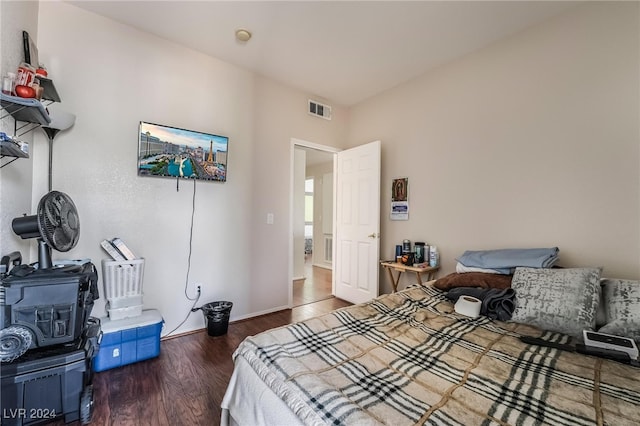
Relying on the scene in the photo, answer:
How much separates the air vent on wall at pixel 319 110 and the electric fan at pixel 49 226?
2.76 metres

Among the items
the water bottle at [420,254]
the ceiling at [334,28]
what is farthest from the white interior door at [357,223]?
the ceiling at [334,28]

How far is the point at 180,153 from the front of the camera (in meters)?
2.51

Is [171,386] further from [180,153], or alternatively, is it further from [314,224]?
[314,224]

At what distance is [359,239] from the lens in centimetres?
349

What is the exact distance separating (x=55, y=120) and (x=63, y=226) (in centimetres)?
90

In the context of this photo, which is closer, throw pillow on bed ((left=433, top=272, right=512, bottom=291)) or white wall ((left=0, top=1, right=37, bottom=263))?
white wall ((left=0, top=1, right=37, bottom=263))

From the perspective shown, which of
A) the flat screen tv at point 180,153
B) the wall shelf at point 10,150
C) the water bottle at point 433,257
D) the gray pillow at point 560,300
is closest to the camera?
the wall shelf at point 10,150

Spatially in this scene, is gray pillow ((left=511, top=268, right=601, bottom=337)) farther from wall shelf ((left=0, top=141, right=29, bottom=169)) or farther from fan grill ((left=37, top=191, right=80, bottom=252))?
wall shelf ((left=0, top=141, right=29, bottom=169))

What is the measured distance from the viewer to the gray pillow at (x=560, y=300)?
1472 millimetres

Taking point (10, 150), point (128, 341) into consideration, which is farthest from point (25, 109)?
point (128, 341)

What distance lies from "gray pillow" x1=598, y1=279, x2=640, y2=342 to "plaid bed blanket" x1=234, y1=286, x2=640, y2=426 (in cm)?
29

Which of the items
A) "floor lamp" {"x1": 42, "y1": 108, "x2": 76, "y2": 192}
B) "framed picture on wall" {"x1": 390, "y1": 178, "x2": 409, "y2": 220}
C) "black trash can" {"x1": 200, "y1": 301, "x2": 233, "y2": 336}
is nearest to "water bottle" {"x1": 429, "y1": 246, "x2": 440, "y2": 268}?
"framed picture on wall" {"x1": 390, "y1": 178, "x2": 409, "y2": 220}

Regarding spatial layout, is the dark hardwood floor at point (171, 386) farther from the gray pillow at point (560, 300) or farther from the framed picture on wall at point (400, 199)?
the framed picture on wall at point (400, 199)

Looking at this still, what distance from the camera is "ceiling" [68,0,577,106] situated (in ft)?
6.74
